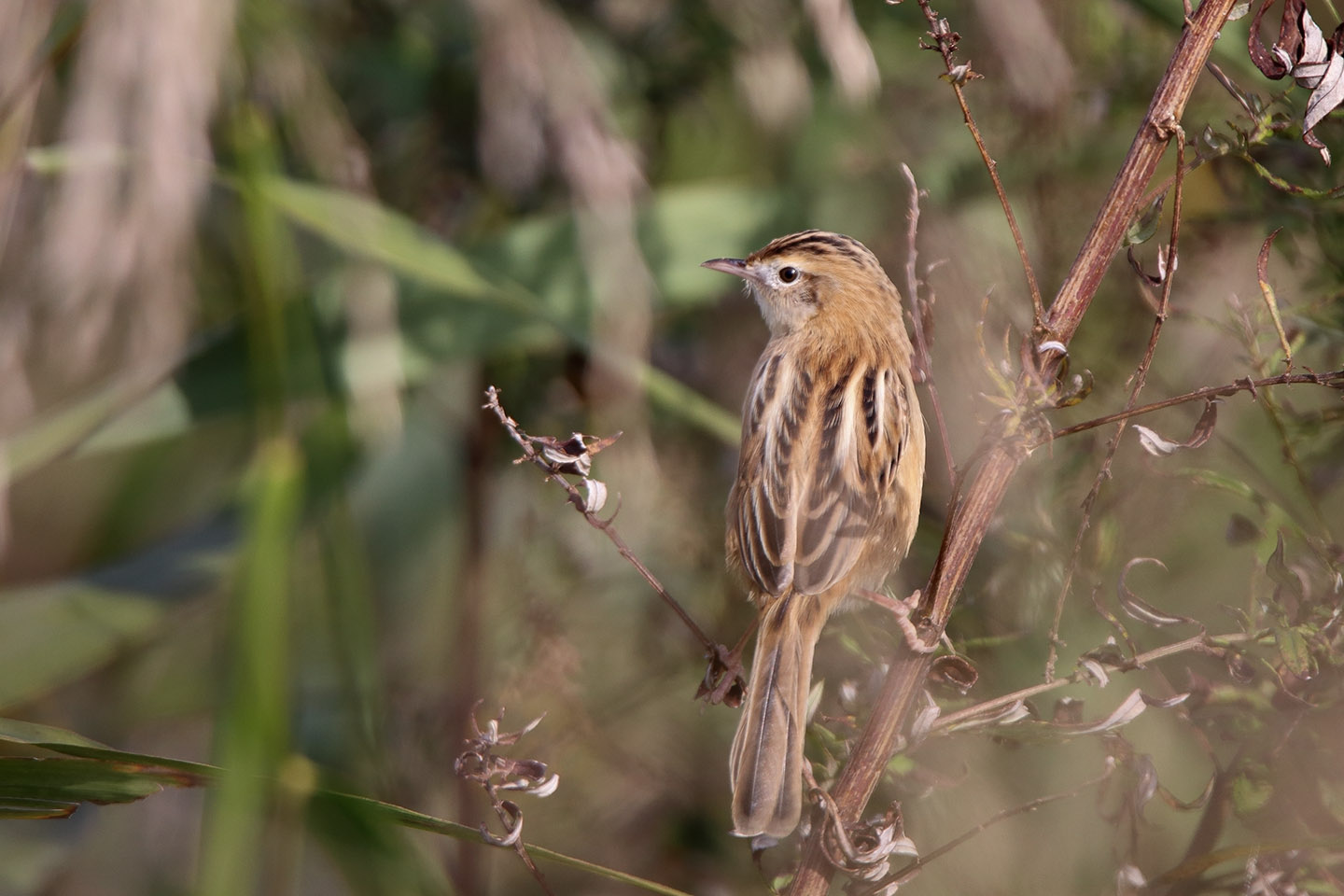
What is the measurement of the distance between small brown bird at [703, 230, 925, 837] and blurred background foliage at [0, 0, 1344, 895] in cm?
15

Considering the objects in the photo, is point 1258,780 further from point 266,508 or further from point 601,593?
point 601,593

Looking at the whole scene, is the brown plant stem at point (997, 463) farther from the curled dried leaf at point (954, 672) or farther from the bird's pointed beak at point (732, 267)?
the bird's pointed beak at point (732, 267)

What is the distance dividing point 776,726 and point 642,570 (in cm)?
49

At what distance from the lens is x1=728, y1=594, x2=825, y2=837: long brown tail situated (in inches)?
63.6

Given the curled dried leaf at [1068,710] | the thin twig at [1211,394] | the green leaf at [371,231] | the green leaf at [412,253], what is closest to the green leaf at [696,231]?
the green leaf at [412,253]

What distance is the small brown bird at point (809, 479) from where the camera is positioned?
1.77 meters

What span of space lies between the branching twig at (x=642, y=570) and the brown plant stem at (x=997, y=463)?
221 millimetres

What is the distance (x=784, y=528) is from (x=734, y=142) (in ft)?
7.19

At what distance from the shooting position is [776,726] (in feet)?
5.84

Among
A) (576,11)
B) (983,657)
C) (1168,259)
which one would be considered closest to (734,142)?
(576,11)

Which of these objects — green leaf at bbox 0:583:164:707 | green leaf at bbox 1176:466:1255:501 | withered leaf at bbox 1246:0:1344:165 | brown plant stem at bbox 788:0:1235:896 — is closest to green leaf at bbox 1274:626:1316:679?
green leaf at bbox 1176:466:1255:501

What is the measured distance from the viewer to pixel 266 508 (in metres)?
2.56

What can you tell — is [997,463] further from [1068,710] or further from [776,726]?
[776,726]

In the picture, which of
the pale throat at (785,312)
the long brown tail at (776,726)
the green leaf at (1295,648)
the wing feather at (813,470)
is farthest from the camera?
the pale throat at (785,312)
